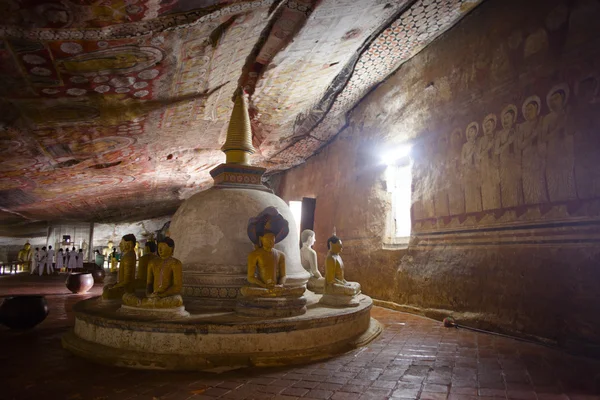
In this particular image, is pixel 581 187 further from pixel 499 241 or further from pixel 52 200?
pixel 52 200

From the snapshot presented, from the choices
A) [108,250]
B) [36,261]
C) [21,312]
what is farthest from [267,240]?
[108,250]

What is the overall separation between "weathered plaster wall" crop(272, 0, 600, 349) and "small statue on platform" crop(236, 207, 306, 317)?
309 cm

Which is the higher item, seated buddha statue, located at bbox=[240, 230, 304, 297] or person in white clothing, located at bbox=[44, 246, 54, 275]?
seated buddha statue, located at bbox=[240, 230, 304, 297]

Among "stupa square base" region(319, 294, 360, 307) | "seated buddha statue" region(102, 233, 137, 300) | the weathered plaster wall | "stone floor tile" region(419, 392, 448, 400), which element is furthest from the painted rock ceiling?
"stone floor tile" region(419, 392, 448, 400)

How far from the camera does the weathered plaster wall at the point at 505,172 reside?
14.4 feet

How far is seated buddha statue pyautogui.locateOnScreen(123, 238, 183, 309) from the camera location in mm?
4004

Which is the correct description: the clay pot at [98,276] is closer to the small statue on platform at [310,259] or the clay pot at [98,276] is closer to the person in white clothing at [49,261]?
the person in white clothing at [49,261]

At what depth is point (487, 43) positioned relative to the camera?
230 inches

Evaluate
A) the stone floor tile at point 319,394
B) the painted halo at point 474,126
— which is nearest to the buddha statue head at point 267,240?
the stone floor tile at point 319,394

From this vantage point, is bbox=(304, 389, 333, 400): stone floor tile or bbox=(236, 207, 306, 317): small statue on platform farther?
bbox=(236, 207, 306, 317): small statue on platform

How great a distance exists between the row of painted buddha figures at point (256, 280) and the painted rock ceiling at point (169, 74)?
259cm

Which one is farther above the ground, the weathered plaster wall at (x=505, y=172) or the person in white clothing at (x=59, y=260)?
the weathered plaster wall at (x=505, y=172)

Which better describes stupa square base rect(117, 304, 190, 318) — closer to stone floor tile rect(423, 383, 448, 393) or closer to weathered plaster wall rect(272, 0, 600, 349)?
stone floor tile rect(423, 383, 448, 393)

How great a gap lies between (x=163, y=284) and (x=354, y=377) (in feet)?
7.59
